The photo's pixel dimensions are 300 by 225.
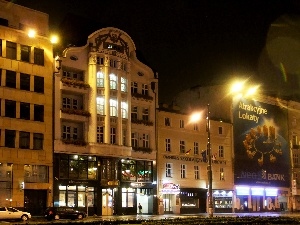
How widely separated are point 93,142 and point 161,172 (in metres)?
12.5

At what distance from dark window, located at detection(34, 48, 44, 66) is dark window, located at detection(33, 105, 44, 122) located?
5009mm

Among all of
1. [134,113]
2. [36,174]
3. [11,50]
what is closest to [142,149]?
[134,113]

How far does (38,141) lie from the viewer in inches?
2549

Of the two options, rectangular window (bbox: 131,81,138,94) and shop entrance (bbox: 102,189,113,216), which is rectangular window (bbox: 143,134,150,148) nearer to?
rectangular window (bbox: 131,81,138,94)

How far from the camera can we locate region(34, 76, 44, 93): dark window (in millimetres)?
65500

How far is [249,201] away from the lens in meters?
92.2

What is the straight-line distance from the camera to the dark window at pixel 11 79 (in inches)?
2488

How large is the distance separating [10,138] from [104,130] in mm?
12737

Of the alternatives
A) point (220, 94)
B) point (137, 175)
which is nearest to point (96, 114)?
point (137, 175)

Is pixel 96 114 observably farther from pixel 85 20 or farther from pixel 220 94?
pixel 220 94

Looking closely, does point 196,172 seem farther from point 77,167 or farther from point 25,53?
point 25,53

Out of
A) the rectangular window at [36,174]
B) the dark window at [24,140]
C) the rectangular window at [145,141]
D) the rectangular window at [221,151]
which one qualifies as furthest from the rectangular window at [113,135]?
the rectangular window at [221,151]

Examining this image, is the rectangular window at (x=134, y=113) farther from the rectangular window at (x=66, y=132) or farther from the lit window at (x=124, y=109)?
the rectangular window at (x=66, y=132)

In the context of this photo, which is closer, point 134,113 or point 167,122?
point 134,113
